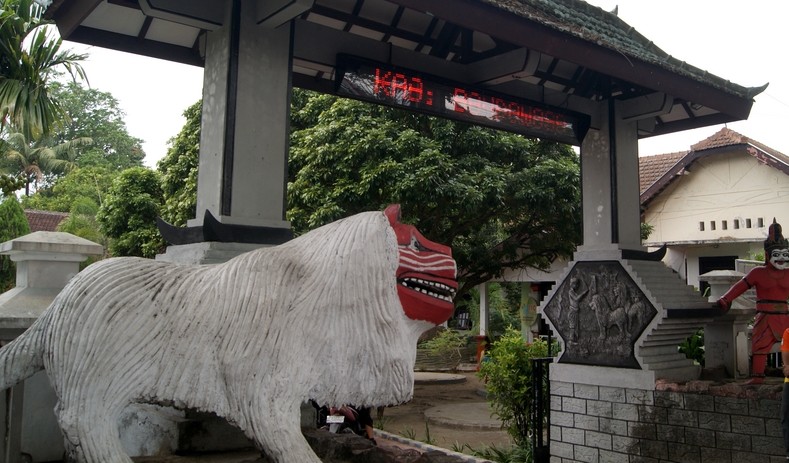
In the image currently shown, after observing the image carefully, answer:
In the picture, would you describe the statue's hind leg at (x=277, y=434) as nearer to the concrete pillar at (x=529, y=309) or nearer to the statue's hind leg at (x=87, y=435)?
the statue's hind leg at (x=87, y=435)

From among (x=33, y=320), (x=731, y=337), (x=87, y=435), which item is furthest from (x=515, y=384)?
(x=87, y=435)

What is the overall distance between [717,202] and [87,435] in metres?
14.9

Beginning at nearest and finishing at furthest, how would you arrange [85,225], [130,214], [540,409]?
[540,409], [130,214], [85,225]

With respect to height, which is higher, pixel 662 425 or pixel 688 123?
pixel 688 123

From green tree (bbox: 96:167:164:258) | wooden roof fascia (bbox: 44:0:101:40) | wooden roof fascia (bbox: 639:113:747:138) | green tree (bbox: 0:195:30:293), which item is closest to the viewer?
wooden roof fascia (bbox: 44:0:101:40)

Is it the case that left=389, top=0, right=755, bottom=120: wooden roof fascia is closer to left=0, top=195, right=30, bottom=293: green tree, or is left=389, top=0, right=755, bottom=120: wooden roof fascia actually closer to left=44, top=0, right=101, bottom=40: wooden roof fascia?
left=44, top=0, right=101, bottom=40: wooden roof fascia

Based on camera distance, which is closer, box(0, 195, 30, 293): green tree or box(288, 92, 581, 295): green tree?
box(288, 92, 581, 295): green tree

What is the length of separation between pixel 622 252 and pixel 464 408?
5.34 meters

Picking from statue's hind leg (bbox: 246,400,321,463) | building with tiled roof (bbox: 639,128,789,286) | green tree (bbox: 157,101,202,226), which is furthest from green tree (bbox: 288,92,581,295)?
statue's hind leg (bbox: 246,400,321,463)

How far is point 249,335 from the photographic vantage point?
93.3 inches

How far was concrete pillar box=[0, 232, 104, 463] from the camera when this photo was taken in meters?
3.12

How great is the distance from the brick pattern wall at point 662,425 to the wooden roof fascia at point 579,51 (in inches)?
108

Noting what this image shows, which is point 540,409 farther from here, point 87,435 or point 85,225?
point 85,225

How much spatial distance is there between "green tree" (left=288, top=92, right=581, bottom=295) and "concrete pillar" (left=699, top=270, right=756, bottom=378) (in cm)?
354
